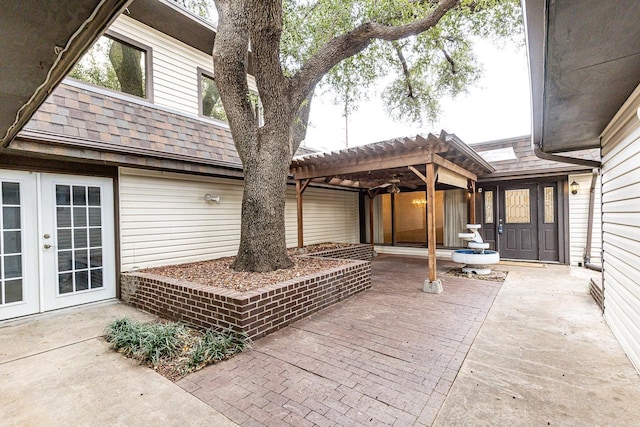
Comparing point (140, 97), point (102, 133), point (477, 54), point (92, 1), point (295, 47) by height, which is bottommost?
point (92, 1)

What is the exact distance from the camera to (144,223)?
5.15 metres

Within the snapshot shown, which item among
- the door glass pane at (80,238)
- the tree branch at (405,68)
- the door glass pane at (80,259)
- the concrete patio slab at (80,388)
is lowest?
the concrete patio slab at (80,388)

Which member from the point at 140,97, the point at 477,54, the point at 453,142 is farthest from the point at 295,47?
→ the point at 477,54

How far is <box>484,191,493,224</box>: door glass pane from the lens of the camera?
330 inches

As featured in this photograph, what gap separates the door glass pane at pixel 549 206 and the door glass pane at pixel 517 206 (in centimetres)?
36

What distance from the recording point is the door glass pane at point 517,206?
788cm

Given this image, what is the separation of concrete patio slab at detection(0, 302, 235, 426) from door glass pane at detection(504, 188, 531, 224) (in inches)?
337

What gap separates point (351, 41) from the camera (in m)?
4.61

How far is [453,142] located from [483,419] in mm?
3836

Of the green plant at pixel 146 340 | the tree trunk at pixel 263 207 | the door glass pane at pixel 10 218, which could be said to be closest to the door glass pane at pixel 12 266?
the door glass pane at pixel 10 218

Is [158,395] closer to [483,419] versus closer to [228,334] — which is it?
[228,334]

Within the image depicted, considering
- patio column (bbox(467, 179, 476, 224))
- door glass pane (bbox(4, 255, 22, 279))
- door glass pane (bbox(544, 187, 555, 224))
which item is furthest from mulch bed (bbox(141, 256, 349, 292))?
door glass pane (bbox(544, 187, 555, 224))

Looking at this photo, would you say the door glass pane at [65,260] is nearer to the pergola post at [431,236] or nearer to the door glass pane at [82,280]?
the door glass pane at [82,280]

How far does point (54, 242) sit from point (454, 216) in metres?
9.37
